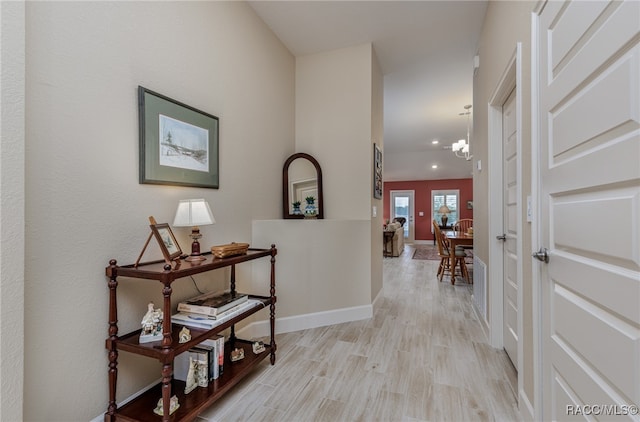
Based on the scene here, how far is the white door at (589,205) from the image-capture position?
0.74 m

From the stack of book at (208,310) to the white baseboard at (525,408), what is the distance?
1567mm

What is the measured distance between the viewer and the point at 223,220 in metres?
2.18

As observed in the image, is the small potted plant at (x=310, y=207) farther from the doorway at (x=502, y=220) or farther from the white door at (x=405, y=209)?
the white door at (x=405, y=209)

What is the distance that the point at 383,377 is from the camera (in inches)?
73.7

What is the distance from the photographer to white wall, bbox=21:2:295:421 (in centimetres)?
115

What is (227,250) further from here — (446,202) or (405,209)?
(446,202)

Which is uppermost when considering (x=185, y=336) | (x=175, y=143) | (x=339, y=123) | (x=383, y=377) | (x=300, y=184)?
(x=339, y=123)

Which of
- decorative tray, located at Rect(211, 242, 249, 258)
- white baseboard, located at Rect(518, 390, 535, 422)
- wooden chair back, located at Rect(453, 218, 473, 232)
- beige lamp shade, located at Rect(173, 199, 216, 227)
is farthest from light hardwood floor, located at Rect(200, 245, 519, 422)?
wooden chair back, located at Rect(453, 218, 473, 232)

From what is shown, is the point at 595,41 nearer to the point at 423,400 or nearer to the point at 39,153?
the point at 423,400

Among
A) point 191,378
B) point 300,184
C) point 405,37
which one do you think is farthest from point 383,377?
point 405,37

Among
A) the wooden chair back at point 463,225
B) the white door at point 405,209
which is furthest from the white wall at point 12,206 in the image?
the white door at point 405,209

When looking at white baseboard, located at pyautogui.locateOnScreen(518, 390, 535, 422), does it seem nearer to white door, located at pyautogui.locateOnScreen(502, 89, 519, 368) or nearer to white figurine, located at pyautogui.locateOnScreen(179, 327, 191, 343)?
white door, located at pyautogui.locateOnScreen(502, 89, 519, 368)

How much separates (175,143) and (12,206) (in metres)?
0.88

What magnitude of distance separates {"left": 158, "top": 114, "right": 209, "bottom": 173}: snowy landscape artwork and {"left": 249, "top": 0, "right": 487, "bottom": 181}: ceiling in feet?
4.65
